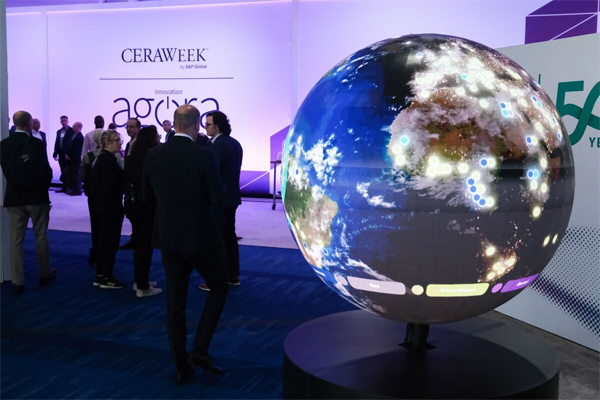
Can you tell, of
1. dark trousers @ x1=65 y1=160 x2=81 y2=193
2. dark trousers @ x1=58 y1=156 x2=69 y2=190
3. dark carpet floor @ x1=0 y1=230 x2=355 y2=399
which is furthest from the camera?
dark trousers @ x1=58 y1=156 x2=69 y2=190

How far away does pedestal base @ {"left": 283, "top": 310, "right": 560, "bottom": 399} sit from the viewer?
183 cm

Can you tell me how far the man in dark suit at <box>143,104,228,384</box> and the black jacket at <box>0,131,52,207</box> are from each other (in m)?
2.36

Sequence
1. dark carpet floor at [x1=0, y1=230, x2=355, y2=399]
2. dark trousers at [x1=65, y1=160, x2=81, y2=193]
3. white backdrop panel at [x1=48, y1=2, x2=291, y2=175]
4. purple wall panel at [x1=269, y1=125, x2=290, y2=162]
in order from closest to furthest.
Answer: dark carpet floor at [x1=0, y1=230, x2=355, y2=399] < purple wall panel at [x1=269, y1=125, x2=290, y2=162] < white backdrop panel at [x1=48, y1=2, x2=291, y2=175] < dark trousers at [x1=65, y1=160, x2=81, y2=193]

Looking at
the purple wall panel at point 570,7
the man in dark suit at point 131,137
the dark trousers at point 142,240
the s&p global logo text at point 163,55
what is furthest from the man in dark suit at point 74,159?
the purple wall panel at point 570,7

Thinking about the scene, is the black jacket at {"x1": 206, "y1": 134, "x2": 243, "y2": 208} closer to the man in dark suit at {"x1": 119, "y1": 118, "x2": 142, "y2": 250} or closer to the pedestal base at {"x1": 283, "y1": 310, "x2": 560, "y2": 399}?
the man in dark suit at {"x1": 119, "y1": 118, "x2": 142, "y2": 250}

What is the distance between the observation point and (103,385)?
12.5 ft

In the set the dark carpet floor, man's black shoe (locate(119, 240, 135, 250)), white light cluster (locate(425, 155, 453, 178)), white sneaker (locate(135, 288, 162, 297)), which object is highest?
white light cluster (locate(425, 155, 453, 178))

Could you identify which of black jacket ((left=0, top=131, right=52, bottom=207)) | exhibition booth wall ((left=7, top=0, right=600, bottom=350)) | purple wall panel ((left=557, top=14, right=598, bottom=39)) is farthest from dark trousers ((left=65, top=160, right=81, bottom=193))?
purple wall panel ((left=557, top=14, right=598, bottom=39))

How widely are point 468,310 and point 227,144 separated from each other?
13.1 ft

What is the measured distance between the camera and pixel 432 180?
5.51 feet

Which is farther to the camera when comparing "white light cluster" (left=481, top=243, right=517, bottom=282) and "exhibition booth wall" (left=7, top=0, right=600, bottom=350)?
"exhibition booth wall" (left=7, top=0, right=600, bottom=350)

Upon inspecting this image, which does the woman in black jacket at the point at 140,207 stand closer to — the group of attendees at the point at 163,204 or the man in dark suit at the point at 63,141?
the group of attendees at the point at 163,204

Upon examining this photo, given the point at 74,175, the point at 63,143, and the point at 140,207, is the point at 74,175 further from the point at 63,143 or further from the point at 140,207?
the point at 140,207

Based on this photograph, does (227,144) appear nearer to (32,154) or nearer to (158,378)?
(32,154)
